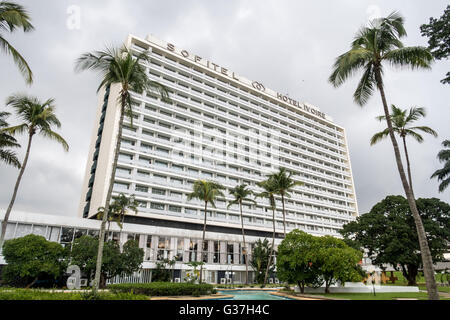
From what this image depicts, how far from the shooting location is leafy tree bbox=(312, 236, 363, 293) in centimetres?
2791

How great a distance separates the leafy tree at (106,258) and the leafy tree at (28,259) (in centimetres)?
217

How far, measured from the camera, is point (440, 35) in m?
17.6

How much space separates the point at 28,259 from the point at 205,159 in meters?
39.4

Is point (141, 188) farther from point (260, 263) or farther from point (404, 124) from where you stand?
point (404, 124)

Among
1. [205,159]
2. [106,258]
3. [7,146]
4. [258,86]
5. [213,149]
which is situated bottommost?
[106,258]

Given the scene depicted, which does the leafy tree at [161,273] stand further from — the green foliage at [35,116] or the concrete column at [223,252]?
the green foliage at [35,116]

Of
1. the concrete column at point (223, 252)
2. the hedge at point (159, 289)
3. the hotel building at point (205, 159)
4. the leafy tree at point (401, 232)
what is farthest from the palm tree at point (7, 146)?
the leafy tree at point (401, 232)

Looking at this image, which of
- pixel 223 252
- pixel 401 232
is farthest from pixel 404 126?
pixel 223 252

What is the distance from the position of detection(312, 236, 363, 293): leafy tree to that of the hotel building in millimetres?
25624

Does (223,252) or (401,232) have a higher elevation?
(401,232)

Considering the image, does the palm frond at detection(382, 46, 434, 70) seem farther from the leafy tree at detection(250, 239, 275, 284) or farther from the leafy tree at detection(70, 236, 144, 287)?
the leafy tree at detection(250, 239, 275, 284)

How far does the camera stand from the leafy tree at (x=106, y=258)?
31641 mm
